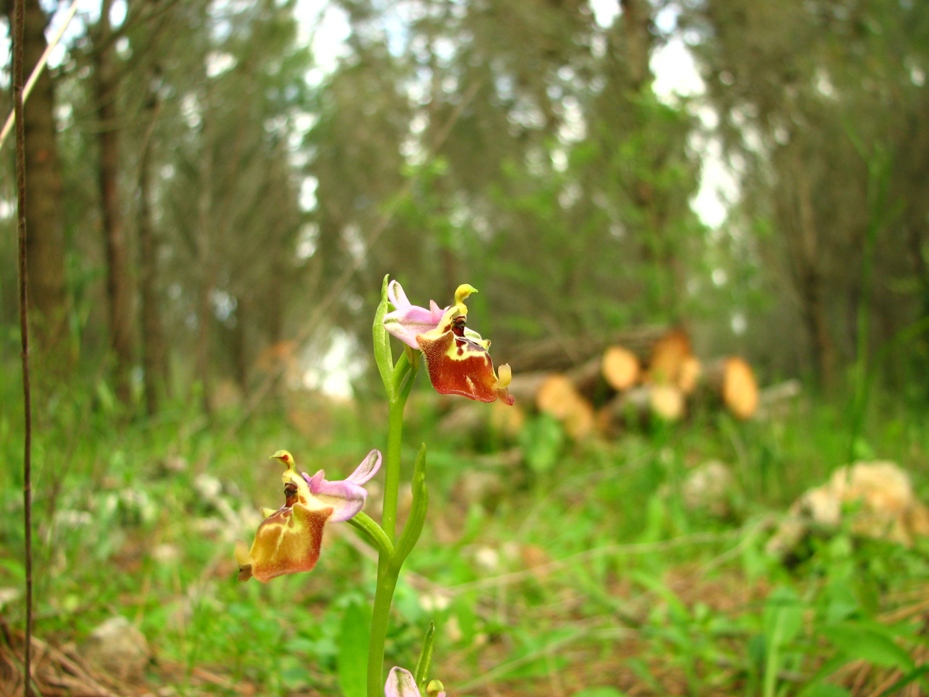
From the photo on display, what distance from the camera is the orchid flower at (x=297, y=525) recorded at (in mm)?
646

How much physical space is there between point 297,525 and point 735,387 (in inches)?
148

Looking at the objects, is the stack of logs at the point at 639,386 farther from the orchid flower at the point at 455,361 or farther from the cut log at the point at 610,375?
the orchid flower at the point at 455,361

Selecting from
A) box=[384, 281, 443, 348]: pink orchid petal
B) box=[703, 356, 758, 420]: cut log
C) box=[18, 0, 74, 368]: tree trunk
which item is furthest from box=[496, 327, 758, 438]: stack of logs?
box=[384, 281, 443, 348]: pink orchid petal

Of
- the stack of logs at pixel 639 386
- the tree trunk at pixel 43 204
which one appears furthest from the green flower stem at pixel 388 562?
the stack of logs at pixel 639 386

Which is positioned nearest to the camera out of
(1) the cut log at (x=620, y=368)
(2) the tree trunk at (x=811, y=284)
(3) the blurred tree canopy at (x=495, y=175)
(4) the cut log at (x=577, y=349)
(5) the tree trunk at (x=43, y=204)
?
(5) the tree trunk at (x=43, y=204)

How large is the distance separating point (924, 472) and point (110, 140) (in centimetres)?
468

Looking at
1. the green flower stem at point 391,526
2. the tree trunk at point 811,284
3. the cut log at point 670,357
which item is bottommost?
the tree trunk at point 811,284

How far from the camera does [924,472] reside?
2.71 meters

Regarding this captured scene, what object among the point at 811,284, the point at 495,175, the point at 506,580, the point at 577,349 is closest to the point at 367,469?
the point at 506,580

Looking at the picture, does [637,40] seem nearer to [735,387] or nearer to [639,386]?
[639,386]

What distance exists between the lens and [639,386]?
4.32m

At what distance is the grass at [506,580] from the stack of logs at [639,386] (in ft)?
1.91

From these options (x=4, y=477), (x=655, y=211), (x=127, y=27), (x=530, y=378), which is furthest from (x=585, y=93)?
(x=4, y=477)

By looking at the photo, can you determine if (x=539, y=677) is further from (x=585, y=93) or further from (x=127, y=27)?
(x=585, y=93)
